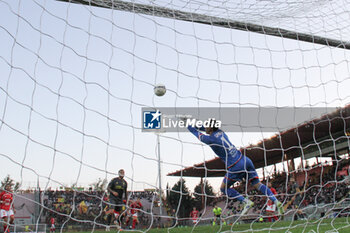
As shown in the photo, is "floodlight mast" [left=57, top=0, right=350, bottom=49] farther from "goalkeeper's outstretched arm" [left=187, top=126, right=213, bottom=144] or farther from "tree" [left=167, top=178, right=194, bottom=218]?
"tree" [left=167, top=178, right=194, bottom=218]

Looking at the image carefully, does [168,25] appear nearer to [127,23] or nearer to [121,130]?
[127,23]

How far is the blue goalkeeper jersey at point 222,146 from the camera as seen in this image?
4.30 m

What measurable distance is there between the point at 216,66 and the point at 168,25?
0.78m

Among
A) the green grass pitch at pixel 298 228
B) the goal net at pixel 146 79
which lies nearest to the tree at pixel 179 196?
the goal net at pixel 146 79

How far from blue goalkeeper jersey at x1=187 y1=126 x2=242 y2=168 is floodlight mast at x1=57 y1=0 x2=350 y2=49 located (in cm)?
139

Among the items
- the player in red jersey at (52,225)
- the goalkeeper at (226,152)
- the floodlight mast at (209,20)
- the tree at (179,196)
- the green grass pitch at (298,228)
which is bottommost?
the player in red jersey at (52,225)

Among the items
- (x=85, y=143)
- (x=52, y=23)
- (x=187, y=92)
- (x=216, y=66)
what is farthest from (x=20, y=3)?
(x=216, y=66)

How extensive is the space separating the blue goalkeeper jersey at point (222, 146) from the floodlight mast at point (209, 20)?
1.39 metres

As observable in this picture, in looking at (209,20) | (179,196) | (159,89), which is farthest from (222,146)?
(179,196)

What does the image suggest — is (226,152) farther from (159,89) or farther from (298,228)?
(298,228)

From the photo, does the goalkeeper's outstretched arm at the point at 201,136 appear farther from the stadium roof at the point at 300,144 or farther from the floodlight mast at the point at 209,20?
the floodlight mast at the point at 209,20

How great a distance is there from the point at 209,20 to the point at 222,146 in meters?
1.60

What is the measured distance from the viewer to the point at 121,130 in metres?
3.37

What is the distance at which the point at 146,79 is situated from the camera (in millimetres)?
3773
